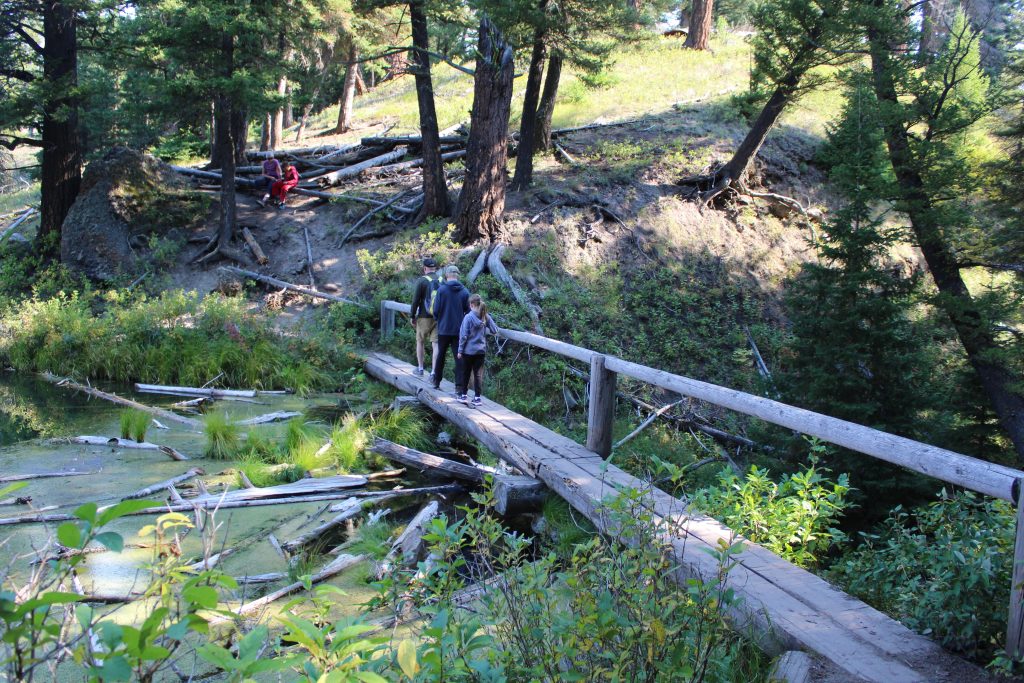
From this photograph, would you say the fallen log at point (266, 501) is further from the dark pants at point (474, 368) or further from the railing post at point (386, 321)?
the railing post at point (386, 321)

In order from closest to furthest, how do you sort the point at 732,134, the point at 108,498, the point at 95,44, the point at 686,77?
the point at 108,498 < the point at 95,44 < the point at 732,134 < the point at 686,77

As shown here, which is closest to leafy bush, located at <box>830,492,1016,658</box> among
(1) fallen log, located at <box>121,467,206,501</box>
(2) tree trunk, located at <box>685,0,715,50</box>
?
(1) fallen log, located at <box>121,467,206,501</box>

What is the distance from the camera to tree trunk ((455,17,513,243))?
1469 centimetres

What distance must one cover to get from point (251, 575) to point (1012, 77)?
37.7ft

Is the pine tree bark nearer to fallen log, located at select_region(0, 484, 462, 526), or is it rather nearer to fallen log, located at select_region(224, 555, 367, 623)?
fallen log, located at select_region(0, 484, 462, 526)

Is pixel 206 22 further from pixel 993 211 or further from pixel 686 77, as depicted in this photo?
pixel 686 77

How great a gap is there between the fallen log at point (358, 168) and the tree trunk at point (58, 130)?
605 cm

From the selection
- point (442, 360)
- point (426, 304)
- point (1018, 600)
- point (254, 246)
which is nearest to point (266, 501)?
point (442, 360)

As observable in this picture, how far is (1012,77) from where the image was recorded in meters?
10.4

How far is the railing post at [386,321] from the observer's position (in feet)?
46.3

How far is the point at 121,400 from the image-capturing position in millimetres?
11312

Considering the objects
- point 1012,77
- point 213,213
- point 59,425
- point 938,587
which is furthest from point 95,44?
point 938,587

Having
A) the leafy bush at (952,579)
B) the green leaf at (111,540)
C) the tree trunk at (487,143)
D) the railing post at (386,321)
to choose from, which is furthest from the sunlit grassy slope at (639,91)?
the green leaf at (111,540)

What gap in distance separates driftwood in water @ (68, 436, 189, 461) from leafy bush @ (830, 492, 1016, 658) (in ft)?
24.0
